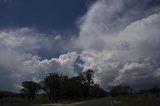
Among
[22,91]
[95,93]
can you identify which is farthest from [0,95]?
[95,93]

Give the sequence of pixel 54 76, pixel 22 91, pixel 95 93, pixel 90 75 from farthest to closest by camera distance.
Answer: pixel 95 93
pixel 22 91
pixel 90 75
pixel 54 76

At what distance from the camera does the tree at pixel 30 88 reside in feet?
430

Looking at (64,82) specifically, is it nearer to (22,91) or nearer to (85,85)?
(85,85)

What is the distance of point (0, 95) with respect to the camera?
117 m

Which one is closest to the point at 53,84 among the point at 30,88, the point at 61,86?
the point at 61,86

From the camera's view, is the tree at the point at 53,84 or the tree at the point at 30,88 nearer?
the tree at the point at 53,84

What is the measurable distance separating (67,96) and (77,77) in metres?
10.1

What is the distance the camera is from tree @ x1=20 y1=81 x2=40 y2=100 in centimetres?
13100

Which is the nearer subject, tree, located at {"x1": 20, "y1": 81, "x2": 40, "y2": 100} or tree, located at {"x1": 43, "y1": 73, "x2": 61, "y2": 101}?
tree, located at {"x1": 43, "y1": 73, "x2": 61, "y2": 101}

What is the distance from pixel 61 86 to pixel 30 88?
20808mm

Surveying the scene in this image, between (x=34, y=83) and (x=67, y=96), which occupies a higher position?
(x=34, y=83)

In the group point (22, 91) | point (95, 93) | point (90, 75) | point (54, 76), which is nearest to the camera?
point (54, 76)

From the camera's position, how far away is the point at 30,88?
131875mm

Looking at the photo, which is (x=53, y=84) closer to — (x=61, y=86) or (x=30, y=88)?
(x=61, y=86)
